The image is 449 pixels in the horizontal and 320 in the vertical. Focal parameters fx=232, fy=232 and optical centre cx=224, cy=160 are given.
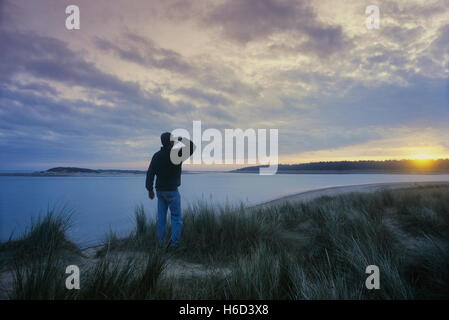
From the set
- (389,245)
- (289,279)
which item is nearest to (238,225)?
(289,279)

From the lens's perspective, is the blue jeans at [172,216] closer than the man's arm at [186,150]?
Yes

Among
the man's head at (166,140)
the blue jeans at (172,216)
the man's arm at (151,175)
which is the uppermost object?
the man's head at (166,140)

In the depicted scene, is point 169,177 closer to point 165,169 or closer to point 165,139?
point 165,169

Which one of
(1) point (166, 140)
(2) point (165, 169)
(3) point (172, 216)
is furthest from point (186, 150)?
(3) point (172, 216)

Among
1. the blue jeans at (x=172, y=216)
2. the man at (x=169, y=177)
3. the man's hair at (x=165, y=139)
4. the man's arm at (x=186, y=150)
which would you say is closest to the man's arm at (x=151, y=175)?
the man at (x=169, y=177)

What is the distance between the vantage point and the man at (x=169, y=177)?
180 inches

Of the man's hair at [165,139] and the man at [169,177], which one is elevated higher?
the man's hair at [165,139]

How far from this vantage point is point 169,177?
4.57 meters

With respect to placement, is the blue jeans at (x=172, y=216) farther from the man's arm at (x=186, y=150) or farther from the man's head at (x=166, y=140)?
the man's head at (x=166, y=140)

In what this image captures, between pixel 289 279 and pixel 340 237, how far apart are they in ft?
6.20
